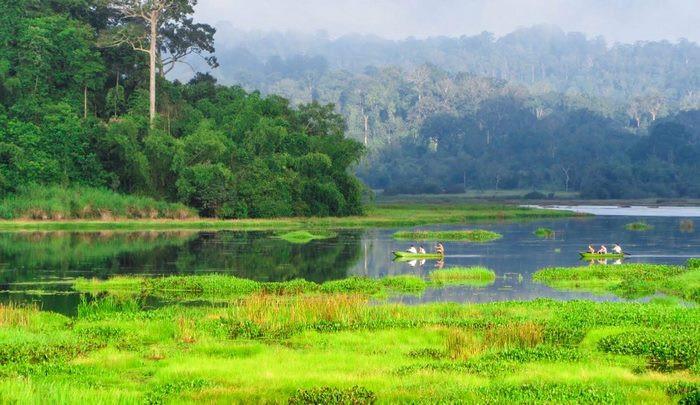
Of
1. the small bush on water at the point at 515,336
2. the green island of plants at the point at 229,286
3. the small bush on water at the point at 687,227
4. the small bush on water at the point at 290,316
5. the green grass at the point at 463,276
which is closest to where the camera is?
the small bush on water at the point at 515,336

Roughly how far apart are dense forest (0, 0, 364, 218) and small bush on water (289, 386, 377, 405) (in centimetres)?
6964

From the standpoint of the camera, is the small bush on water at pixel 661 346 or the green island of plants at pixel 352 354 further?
the small bush on water at pixel 661 346

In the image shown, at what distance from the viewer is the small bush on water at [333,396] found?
17.4 metres

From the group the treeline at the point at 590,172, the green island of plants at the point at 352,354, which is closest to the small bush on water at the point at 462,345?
the green island of plants at the point at 352,354

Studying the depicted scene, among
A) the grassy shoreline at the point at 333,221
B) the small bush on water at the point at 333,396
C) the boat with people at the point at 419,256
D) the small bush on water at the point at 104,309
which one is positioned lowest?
the grassy shoreline at the point at 333,221

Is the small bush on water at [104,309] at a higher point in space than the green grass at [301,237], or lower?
higher

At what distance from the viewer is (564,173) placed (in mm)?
186500

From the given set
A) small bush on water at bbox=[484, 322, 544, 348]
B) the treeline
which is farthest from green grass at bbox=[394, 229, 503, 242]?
the treeline

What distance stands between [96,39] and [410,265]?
58.8 meters

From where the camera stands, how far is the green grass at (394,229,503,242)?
73.2m

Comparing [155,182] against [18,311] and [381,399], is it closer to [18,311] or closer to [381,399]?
[18,311]

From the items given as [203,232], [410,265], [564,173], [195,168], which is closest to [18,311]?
[410,265]

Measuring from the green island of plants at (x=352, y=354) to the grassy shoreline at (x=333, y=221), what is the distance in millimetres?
47901

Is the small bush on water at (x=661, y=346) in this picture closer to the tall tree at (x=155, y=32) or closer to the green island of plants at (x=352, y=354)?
the green island of plants at (x=352, y=354)
